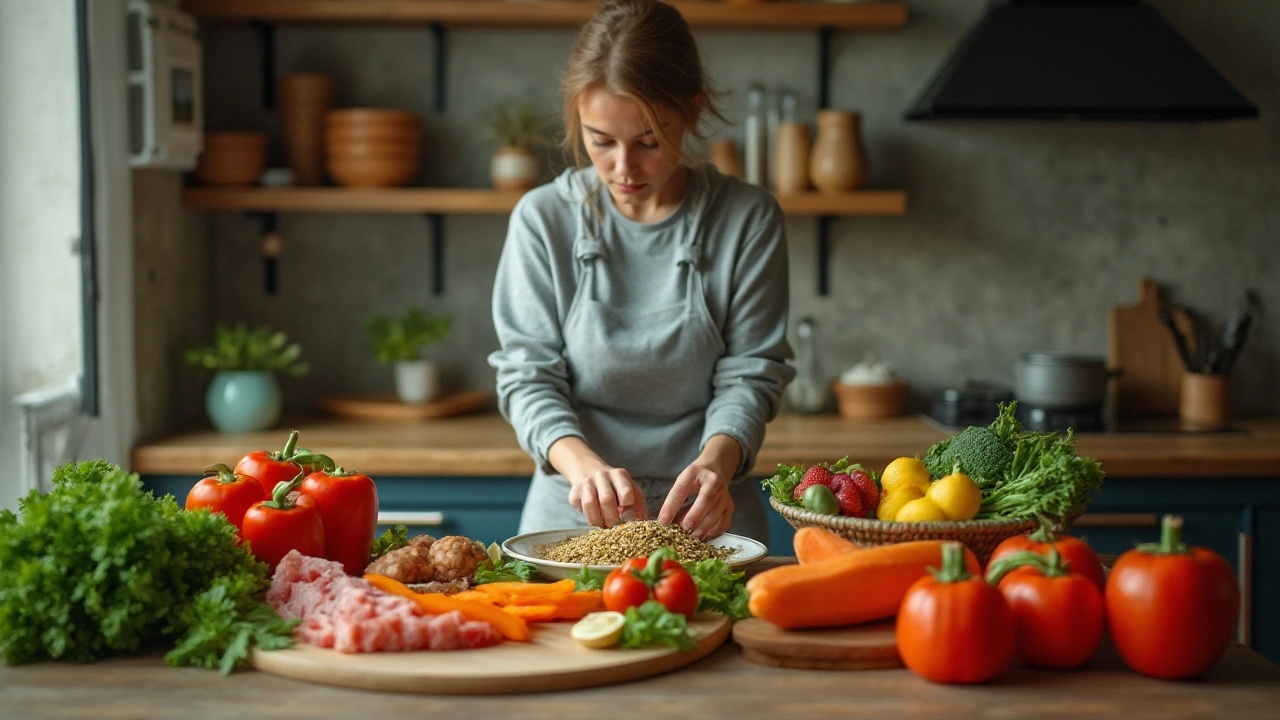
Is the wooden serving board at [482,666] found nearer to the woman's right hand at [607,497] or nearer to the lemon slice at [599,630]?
the lemon slice at [599,630]

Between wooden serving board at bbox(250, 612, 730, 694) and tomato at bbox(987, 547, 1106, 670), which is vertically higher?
tomato at bbox(987, 547, 1106, 670)

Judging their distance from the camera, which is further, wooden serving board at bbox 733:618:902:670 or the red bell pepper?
the red bell pepper

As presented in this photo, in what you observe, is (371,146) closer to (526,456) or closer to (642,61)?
(526,456)

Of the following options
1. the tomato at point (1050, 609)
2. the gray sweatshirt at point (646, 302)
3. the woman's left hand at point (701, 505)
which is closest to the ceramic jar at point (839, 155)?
the gray sweatshirt at point (646, 302)

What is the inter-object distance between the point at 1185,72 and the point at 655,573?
95.5 inches

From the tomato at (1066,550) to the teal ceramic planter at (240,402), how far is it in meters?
2.32

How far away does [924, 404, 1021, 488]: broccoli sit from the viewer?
156 centimetres

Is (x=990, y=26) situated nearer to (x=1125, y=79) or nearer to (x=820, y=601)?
(x=1125, y=79)

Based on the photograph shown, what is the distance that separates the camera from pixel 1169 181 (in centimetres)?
359

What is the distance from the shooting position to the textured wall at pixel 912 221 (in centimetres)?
354

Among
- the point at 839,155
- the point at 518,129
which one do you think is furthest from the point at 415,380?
the point at 839,155

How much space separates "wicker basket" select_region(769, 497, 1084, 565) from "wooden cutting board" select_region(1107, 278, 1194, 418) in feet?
7.26

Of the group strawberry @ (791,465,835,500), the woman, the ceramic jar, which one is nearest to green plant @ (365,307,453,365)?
the ceramic jar

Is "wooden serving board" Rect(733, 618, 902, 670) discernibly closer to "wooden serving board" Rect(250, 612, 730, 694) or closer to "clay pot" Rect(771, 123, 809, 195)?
"wooden serving board" Rect(250, 612, 730, 694)
